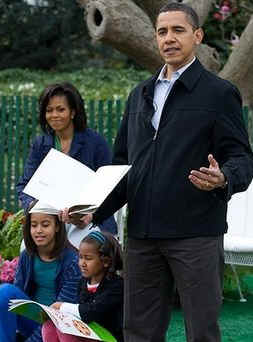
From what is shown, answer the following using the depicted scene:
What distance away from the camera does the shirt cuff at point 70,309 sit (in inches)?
197

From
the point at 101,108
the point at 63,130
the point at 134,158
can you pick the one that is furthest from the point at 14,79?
the point at 134,158

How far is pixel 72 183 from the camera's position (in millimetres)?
4586

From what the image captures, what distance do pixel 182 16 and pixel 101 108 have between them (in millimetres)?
5358

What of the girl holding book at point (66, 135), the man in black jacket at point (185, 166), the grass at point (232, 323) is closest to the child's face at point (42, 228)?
the girl holding book at point (66, 135)

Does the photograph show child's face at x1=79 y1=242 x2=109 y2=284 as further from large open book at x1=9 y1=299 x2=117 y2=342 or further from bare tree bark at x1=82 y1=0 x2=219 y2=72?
bare tree bark at x1=82 y1=0 x2=219 y2=72

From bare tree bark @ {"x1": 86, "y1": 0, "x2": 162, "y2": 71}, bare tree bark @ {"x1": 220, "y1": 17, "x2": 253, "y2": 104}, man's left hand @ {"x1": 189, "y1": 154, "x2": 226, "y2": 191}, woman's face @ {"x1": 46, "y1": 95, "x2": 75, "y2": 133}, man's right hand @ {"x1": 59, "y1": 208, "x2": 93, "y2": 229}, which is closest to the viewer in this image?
man's left hand @ {"x1": 189, "y1": 154, "x2": 226, "y2": 191}

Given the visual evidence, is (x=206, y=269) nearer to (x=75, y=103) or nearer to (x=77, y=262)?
(x=77, y=262)

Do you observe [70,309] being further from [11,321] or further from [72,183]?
[72,183]

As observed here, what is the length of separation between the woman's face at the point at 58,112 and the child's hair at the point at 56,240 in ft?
1.93

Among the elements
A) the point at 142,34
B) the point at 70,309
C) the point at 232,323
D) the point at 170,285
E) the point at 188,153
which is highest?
the point at 142,34

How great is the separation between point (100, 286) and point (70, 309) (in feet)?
0.64

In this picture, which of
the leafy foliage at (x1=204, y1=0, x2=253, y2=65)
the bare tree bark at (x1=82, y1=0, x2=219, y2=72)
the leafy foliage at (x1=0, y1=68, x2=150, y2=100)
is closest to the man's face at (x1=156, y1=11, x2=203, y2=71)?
the bare tree bark at (x1=82, y1=0, x2=219, y2=72)

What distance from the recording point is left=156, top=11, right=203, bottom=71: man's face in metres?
4.15

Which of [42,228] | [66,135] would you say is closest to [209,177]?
Result: [42,228]
